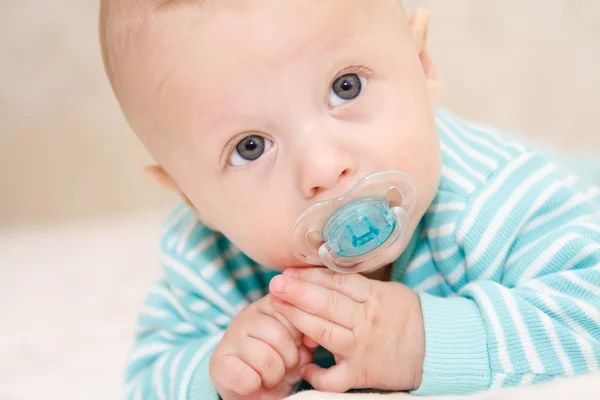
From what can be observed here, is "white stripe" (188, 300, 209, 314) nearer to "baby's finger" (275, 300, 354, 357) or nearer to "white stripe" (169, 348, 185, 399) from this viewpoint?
"white stripe" (169, 348, 185, 399)

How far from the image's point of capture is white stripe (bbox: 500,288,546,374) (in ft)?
2.52

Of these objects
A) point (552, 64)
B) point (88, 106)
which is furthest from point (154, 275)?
point (552, 64)

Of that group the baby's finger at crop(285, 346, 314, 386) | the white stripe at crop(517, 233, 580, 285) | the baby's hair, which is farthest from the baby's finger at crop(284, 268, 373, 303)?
the baby's hair

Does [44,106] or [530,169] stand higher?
[44,106]

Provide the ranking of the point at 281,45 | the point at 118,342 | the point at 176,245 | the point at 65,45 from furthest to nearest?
the point at 65,45 < the point at 118,342 < the point at 176,245 < the point at 281,45

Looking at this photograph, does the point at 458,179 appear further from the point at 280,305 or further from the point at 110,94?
the point at 110,94

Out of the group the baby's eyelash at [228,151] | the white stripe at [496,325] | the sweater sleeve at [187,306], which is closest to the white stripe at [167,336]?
the sweater sleeve at [187,306]

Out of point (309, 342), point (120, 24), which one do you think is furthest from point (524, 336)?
point (120, 24)

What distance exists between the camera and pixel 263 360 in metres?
0.80

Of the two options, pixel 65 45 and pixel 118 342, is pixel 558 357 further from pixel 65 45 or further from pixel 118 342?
pixel 65 45

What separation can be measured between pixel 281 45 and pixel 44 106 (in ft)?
3.78

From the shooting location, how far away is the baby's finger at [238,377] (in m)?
0.80

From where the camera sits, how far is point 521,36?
68.6 inches

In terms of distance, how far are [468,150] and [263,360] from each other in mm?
418
